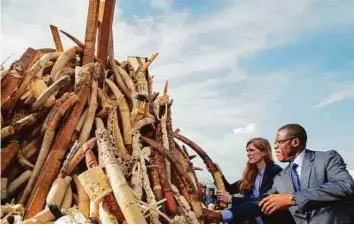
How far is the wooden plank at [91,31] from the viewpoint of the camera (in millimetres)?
4512

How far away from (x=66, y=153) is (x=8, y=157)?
0.42 meters

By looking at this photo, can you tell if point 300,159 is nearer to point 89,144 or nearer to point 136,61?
point 89,144

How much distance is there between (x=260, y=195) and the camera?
410 cm

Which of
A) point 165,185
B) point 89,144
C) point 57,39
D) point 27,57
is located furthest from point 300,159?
point 57,39

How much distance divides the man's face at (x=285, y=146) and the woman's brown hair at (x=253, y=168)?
30.9 inches

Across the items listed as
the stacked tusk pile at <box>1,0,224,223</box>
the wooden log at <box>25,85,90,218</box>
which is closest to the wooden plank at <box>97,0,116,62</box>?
the stacked tusk pile at <box>1,0,224,223</box>

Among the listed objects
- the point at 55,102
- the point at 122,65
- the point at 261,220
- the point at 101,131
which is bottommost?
the point at 261,220

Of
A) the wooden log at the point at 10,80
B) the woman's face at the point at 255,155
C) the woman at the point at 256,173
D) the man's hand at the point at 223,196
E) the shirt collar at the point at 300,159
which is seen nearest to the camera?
the shirt collar at the point at 300,159

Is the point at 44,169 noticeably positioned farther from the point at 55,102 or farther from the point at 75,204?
the point at 55,102

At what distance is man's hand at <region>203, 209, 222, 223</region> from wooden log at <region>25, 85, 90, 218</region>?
1.17 metres

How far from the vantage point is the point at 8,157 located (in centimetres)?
362

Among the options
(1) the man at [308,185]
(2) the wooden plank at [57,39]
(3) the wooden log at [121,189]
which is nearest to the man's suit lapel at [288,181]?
(1) the man at [308,185]

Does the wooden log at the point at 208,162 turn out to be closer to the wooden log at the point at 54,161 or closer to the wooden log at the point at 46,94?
the wooden log at the point at 54,161

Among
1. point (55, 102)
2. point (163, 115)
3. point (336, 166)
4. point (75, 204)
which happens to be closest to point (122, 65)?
point (163, 115)
